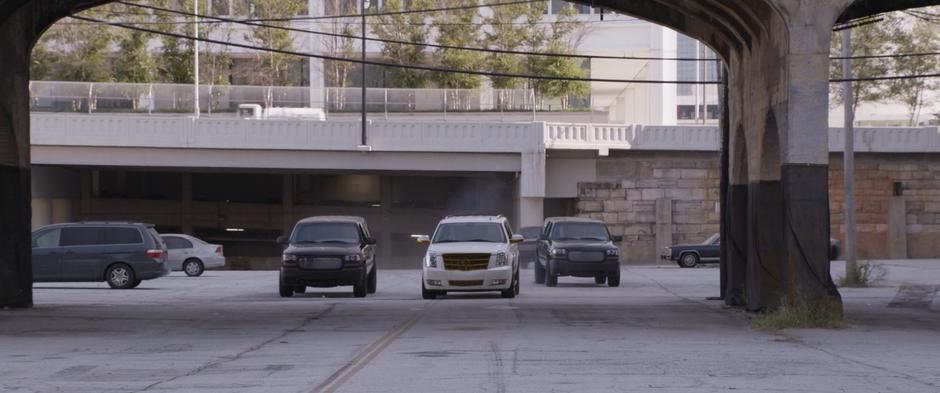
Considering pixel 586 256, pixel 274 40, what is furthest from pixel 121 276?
pixel 274 40

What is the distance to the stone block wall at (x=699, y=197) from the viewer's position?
52.3 meters

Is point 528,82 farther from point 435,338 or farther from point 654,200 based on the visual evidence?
point 435,338

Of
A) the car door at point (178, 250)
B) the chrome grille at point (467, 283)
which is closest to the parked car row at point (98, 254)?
the chrome grille at point (467, 283)

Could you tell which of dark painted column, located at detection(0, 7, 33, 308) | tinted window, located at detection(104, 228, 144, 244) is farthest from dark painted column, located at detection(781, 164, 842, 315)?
tinted window, located at detection(104, 228, 144, 244)

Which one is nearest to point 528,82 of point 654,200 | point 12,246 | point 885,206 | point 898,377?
point 654,200

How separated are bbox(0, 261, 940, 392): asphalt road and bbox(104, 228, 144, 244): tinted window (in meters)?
3.86

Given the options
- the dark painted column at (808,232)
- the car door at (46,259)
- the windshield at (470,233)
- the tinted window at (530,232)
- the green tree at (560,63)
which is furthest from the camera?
the green tree at (560,63)

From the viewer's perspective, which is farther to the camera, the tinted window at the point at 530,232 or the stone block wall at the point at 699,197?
the stone block wall at the point at 699,197

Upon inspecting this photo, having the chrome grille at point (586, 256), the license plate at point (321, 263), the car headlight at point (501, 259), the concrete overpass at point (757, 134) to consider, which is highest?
the concrete overpass at point (757, 134)

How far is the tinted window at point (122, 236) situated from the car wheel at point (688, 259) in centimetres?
2226

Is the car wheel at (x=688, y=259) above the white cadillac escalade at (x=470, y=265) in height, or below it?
below

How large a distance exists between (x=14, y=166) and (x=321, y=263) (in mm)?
6937

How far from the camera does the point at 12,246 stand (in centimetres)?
2344

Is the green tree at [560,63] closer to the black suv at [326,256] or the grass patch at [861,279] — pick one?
the grass patch at [861,279]
